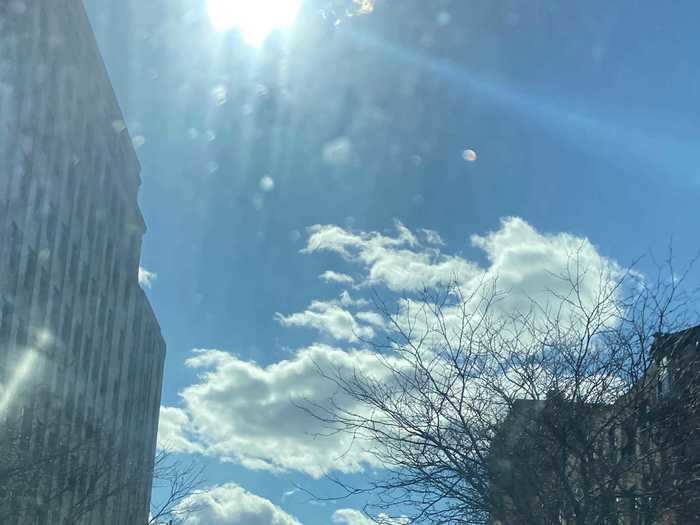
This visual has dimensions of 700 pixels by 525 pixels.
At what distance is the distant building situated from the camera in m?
11.0

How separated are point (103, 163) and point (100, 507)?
19.4 metres

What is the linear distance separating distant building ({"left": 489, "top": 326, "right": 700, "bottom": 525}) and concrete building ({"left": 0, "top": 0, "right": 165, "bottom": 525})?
14911 millimetres

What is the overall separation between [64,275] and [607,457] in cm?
3770

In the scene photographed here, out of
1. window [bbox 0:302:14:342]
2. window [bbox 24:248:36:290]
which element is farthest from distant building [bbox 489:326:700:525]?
window [bbox 24:248:36:290]

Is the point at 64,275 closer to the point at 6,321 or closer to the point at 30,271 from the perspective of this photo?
the point at 30,271

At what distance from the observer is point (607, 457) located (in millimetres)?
11477

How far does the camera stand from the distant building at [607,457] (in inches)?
435

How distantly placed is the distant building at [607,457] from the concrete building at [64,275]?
48.9 ft

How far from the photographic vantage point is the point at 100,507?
51562mm

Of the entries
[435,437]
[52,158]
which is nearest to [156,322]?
[52,158]

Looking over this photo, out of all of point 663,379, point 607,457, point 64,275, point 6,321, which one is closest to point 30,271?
point 6,321

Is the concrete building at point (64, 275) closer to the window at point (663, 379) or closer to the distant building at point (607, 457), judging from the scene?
the distant building at point (607, 457)

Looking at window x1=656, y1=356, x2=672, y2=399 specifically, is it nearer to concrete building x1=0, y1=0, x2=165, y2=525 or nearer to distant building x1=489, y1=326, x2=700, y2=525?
distant building x1=489, y1=326, x2=700, y2=525

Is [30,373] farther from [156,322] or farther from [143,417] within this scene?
[156,322]
